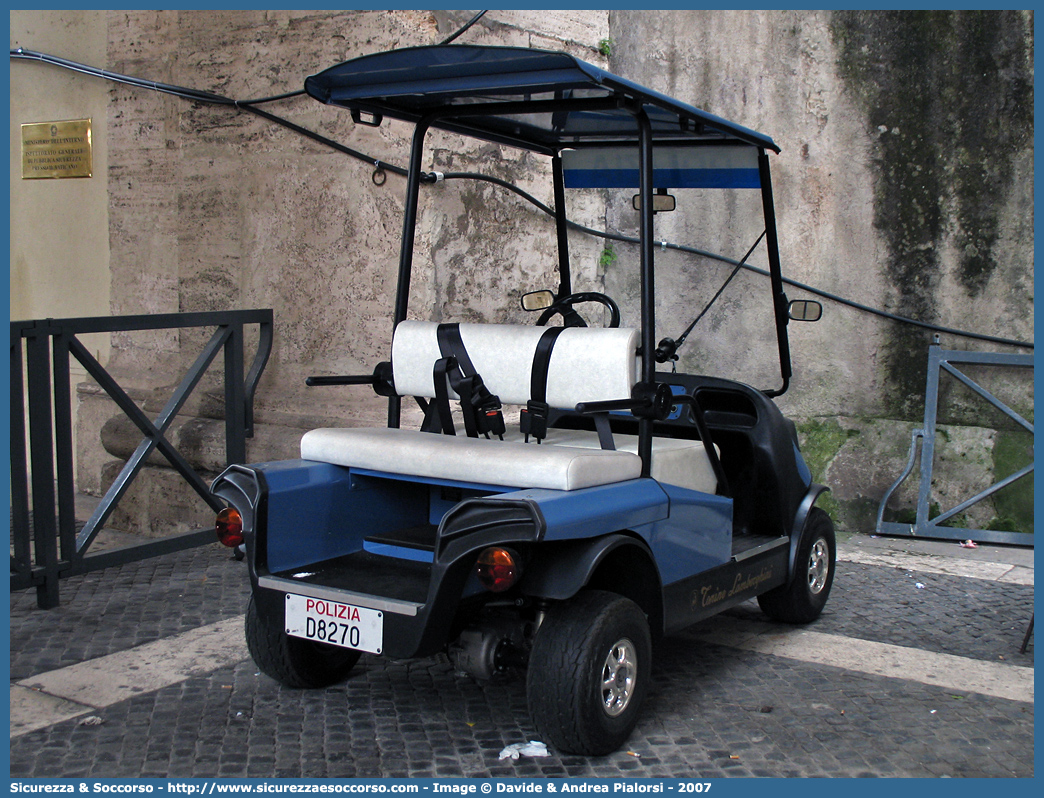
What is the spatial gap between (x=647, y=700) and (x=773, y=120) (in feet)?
14.8

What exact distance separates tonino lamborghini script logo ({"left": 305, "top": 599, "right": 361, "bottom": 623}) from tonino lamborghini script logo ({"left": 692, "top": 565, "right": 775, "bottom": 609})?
1.27 meters

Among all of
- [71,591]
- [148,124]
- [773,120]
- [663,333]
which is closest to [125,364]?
[148,124]

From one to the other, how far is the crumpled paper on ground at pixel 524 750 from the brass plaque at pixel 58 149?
6094 mm

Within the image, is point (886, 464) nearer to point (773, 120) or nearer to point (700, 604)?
point (773, 120)

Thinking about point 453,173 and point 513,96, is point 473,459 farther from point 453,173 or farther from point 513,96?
point 453,173

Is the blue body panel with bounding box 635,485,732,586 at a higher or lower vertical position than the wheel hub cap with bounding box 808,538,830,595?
higher

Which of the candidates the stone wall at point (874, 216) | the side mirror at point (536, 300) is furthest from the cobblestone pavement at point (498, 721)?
the stone wall at point (874, 216)

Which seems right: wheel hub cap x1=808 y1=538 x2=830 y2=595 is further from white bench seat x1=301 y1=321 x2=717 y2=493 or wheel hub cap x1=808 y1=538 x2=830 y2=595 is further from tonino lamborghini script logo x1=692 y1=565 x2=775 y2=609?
white bench seat x1=301 y1=321 x2=717 y2=493

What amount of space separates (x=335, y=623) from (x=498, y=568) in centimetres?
64

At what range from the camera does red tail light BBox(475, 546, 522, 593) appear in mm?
3221

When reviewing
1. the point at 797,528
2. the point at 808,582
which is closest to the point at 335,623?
the point at 797,528

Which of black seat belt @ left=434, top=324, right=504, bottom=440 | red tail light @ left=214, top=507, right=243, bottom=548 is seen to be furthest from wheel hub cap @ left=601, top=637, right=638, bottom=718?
red tail light @ left=214, top=507, right=243, bottom=548

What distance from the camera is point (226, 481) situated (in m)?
3.88

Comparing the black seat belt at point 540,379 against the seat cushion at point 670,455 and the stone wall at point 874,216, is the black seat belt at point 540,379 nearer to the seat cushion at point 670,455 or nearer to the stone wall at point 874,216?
the seat cushion at point 670,455
